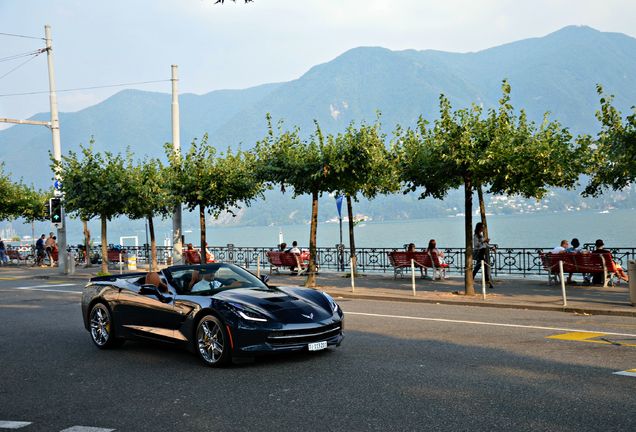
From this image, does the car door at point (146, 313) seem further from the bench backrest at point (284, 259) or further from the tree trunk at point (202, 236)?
the bench backrest at point (284, 259)

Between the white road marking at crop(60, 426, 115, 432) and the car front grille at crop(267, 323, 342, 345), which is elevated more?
the car front grille at crop(267, 323, 342, 345)

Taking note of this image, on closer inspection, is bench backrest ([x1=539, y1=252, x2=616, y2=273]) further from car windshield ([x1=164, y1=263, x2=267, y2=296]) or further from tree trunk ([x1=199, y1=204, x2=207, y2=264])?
tree trunk ([x1=199, y1=204, x2=207, y2=264])

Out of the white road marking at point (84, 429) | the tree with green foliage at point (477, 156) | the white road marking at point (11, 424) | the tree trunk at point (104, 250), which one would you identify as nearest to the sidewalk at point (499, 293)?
the tree with green foliage at point (477, 156)

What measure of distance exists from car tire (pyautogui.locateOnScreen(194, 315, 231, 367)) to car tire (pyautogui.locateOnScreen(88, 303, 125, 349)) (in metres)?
2.13

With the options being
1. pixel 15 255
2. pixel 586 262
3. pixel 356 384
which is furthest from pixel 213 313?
pixel 15 255

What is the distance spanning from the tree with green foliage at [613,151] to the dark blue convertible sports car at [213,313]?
12.0 meters

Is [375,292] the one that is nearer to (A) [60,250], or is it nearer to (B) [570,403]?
(B) [570,403]

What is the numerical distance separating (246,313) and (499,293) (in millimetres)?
11959

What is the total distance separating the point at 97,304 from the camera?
11.6 metres

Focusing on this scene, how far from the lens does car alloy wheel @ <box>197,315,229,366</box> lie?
9.39 meters

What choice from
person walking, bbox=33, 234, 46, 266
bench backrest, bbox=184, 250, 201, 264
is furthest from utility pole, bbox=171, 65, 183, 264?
person walking, bbox=33, 234, 46, 266

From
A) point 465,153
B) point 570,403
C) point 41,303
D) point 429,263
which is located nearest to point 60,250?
point 41,303

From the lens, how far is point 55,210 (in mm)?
32562

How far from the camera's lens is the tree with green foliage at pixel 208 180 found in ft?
97.0
